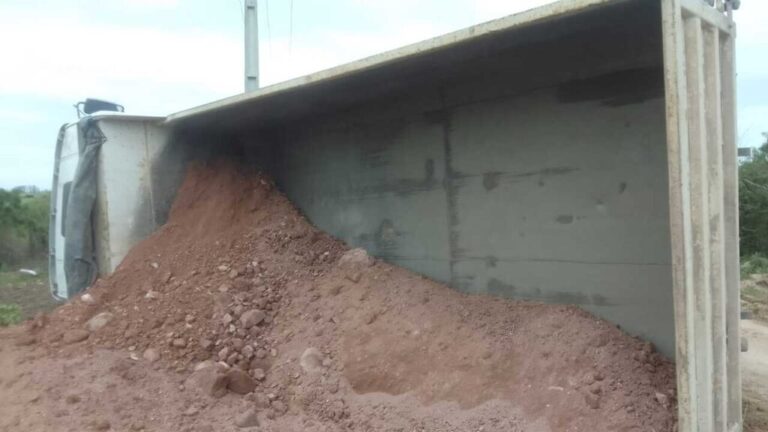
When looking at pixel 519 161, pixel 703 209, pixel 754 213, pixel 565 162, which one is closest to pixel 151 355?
pixel 519 161

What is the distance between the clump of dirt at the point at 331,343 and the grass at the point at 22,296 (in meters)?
2.49

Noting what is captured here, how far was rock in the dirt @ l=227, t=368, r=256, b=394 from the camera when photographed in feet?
13.8

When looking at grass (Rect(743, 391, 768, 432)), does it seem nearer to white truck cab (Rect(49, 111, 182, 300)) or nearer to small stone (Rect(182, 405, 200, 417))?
small stone (Rect(182, 405, 200, 417))

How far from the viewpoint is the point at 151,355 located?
4.51 metres

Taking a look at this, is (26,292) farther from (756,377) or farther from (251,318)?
(756,377)

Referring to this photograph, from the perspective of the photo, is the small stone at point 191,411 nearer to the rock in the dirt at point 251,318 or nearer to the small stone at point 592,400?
the rock in the dirt at point 251,318

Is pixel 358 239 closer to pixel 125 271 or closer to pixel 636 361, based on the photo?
pixel 125 271

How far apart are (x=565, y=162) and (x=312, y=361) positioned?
83.6 inches

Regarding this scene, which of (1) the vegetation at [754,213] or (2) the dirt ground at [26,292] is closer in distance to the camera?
(2) the dirt ground at [26,292]

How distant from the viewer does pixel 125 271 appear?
18.4 ft

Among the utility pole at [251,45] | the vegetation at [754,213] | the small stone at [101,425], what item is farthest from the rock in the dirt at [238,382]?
the vegetation at [754,213]

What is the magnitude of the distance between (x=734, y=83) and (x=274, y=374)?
3.33 meters

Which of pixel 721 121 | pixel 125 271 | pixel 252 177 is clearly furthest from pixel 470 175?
pixel 125 271

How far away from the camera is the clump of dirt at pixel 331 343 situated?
11.6 feet
